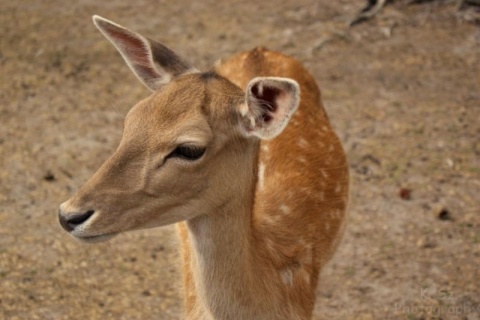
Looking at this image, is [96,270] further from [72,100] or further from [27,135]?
[72,100]

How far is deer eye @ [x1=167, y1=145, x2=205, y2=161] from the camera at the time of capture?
3.14m

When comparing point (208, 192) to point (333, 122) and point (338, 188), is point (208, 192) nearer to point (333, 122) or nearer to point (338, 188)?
point (338, 188)

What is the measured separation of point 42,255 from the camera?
5242mm

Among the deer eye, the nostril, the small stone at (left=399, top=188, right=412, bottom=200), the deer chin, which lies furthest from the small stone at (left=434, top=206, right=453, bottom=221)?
the nostril

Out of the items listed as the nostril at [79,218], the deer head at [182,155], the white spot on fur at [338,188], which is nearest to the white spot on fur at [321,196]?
the white spot on fur at [338,188]

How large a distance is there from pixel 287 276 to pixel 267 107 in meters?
0.90

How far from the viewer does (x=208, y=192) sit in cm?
324

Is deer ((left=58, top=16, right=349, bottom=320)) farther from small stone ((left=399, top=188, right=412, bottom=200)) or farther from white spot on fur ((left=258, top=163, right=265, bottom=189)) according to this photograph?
small stone ((left=399, top=188, right=412, bottom=200))

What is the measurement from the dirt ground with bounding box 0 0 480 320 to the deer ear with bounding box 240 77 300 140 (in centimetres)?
79

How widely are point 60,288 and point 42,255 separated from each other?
14.8 inches

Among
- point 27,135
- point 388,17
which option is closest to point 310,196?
point 27,135

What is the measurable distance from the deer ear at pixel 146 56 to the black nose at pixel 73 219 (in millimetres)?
813

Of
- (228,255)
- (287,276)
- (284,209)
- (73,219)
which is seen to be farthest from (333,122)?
(73,219)

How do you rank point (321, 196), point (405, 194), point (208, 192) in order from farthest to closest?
point (405, 194), point (321, 196), point (208, 192)
